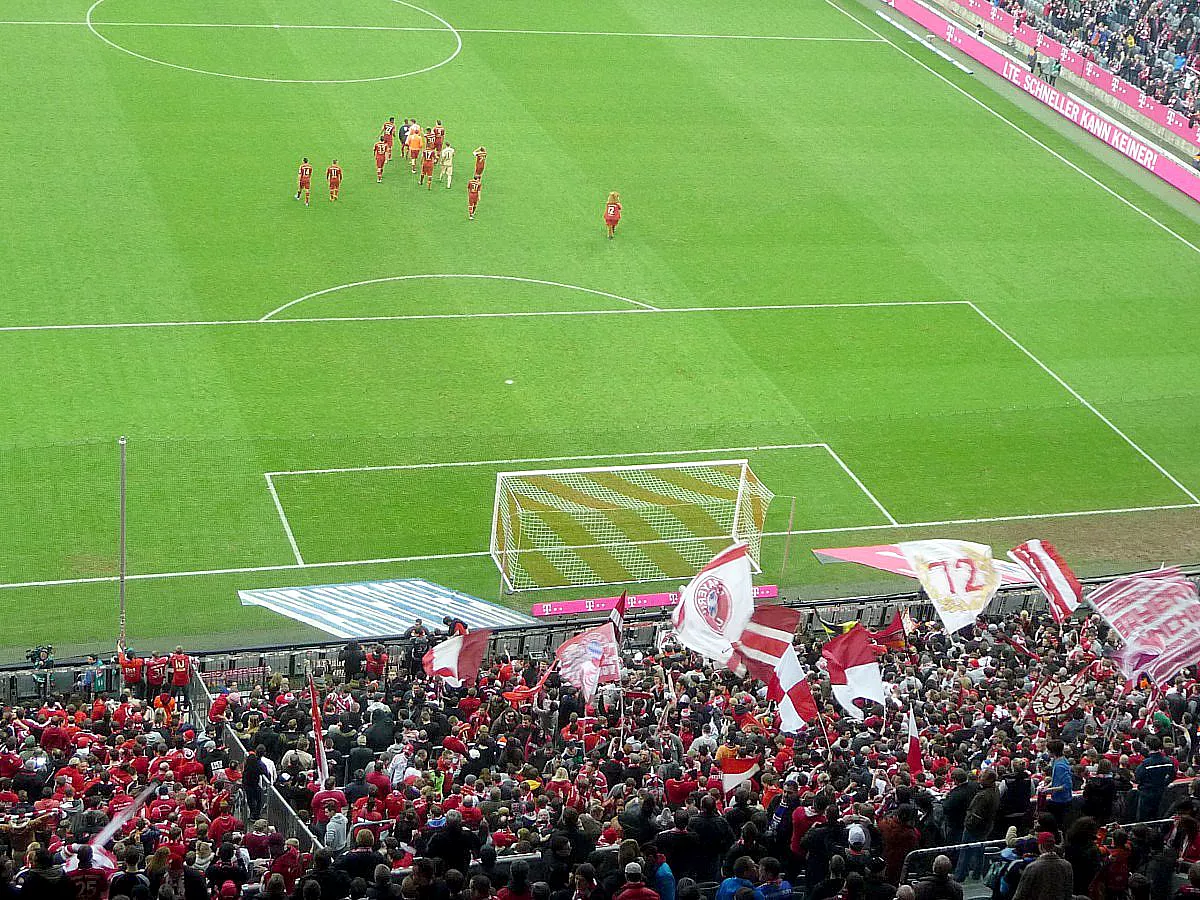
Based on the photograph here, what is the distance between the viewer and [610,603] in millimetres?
26188

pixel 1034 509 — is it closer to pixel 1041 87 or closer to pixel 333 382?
pixel 333 382

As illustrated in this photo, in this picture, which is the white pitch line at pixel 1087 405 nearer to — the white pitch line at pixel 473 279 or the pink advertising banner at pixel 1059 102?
the white pitch line at pixel 473 279

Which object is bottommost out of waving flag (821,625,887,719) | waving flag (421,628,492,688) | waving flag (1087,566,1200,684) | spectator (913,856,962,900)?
waving flag (421,628,492,688)

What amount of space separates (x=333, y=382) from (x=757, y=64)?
24673mm

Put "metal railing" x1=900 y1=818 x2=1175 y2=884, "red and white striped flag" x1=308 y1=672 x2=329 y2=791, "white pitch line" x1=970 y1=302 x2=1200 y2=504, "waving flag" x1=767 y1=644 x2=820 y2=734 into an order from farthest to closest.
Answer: "white pitch line" x1=970 y1=302 x2=1200 y2=504 < "waving flag" x1=767 y1=644 x2=820 y2=734 < "red and white striped flag" x1=308 y1=672 x2=329 y2=791 < "metal railing" x1=900 y1=818 x2=1175 y2=884

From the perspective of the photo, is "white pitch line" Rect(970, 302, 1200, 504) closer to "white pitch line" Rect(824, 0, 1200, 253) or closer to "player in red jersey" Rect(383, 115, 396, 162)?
"white pitch line" Rect(824, 0, 1200, 253)

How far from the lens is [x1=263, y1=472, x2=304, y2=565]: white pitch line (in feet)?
87.8

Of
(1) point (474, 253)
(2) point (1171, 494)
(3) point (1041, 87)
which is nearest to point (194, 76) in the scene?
(1) point (474, 253)

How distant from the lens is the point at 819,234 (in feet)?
133

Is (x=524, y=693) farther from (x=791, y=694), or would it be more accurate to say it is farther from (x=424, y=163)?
(x=424, y=163)

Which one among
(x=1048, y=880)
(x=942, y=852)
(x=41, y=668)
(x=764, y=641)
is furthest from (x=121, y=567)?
(x=1048, y=880)

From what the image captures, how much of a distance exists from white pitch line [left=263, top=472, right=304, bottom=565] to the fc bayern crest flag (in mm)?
9215

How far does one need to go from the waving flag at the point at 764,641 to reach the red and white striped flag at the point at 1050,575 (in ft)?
14.7

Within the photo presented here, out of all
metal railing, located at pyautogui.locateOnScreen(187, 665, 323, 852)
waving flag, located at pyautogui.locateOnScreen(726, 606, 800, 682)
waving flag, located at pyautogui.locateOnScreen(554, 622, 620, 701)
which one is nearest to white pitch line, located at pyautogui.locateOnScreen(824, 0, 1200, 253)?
waving flag, located at pyautogui.locateOnScreen(726, 606, 800, 682)
